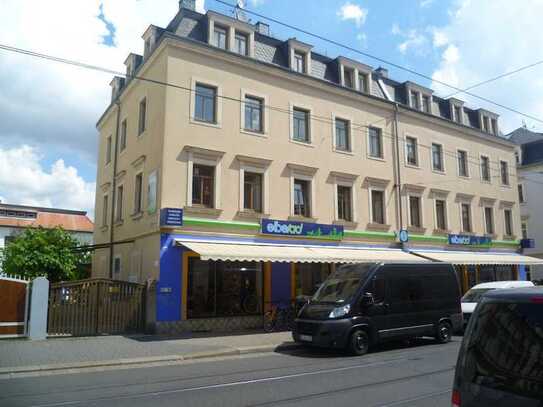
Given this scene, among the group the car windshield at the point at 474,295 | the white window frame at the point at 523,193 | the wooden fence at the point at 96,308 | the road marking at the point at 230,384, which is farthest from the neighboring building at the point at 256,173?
the white window frame at the point at 523,193

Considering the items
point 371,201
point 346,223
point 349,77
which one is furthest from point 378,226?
point 349,77

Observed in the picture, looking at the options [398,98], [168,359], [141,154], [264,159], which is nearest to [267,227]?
[264,159]

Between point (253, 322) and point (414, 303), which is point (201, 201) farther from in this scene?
point (414, 303)

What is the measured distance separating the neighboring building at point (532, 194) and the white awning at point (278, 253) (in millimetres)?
26369

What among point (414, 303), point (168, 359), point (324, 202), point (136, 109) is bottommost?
point (168, 359)

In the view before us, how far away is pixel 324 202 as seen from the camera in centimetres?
2072

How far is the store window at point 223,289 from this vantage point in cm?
1684

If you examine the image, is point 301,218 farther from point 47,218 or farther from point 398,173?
point 47,218

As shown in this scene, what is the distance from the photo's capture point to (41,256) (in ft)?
63.2

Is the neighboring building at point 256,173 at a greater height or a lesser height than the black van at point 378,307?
greater

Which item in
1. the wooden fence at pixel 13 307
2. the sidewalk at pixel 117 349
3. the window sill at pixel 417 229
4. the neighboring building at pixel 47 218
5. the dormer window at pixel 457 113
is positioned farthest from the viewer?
the neighboring building at pixel 47 218

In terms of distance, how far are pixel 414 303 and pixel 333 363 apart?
3.92 metres

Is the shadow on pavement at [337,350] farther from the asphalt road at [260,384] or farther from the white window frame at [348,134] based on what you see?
A: the white window frame at [348,134]

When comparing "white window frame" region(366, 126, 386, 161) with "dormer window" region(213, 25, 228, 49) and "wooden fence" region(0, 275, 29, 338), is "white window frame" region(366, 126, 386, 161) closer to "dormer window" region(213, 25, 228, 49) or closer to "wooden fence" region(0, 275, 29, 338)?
"dormer window" region(213, 25, 228, 49)
